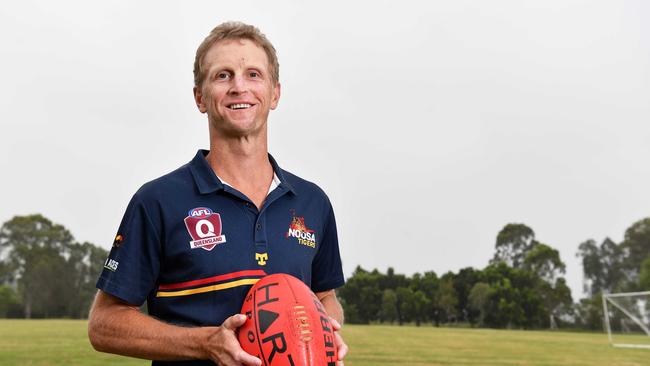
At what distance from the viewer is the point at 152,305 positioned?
2662mm

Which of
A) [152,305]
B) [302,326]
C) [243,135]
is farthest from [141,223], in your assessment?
[302,326]

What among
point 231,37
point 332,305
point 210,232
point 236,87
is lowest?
point 332,305

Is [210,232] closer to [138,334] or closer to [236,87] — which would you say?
[138,334]

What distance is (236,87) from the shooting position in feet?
8.73

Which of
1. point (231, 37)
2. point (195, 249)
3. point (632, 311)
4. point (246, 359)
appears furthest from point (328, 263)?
point (632, 311)

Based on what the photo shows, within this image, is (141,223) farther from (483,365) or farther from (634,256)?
(634,256)

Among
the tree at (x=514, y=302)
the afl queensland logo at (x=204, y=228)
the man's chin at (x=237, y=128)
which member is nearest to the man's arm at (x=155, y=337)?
the afl queensland logo at (x=204, y=228)

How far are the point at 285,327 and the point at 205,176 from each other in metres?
0.79

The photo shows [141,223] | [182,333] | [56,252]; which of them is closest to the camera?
[182,333]

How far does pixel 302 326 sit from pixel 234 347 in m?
0.26

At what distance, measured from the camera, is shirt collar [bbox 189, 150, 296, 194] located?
8.85ft

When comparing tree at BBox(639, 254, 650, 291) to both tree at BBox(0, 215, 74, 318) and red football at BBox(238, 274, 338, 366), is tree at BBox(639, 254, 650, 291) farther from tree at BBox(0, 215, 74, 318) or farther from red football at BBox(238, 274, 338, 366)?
red football at BBox(238, 274, 338, 366)

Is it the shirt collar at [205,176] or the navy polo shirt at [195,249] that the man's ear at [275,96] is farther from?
the navy polo shirt at [195,249]

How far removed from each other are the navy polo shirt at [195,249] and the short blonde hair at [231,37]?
0.44 metres
